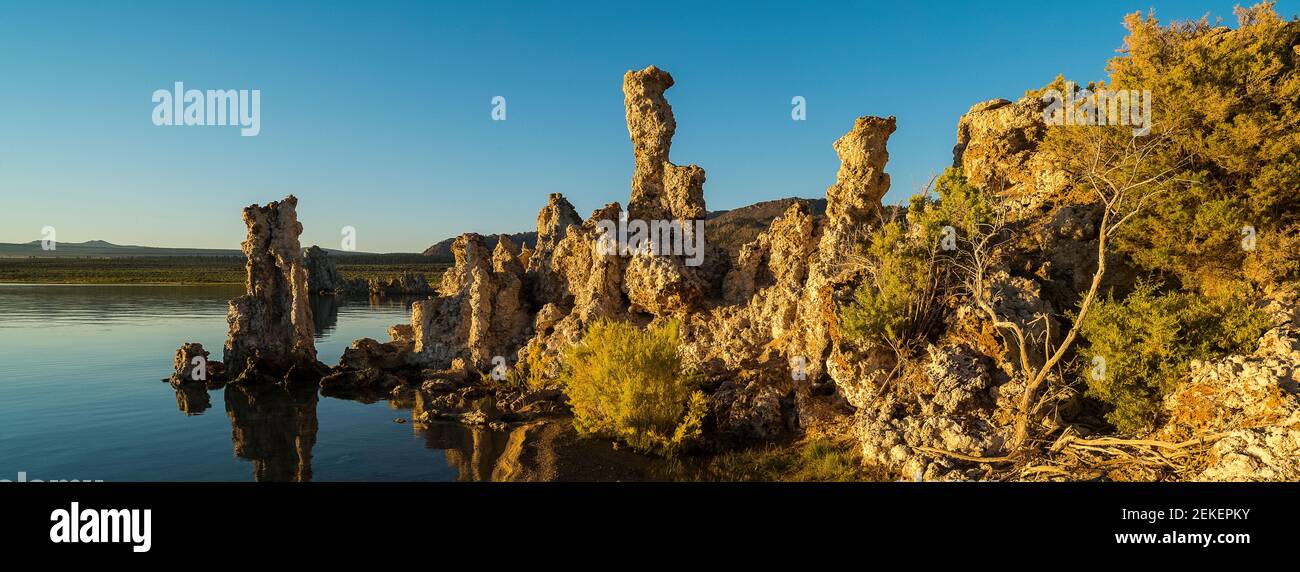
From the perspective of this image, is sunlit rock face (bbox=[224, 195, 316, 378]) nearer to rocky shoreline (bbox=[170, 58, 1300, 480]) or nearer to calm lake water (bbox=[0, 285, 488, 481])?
rocky shoreline (bbox=[170, 58, 1300, 480])

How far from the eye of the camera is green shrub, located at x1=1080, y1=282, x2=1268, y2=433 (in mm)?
14844

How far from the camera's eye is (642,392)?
1931 cm

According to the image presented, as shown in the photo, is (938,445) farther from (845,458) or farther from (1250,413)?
(1250,413)

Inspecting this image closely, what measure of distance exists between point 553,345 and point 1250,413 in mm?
22365

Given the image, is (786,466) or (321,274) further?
(321,274)

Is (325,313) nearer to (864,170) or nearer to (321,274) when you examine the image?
(321,274)

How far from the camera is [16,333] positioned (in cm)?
4466

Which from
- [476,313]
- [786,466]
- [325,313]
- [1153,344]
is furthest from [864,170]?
[325,313]

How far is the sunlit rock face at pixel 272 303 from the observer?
31.3 meters

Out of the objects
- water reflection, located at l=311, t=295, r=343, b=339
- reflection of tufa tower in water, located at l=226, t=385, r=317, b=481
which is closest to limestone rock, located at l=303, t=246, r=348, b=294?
water reflection, located at l=311, t=295, r=343, b=339

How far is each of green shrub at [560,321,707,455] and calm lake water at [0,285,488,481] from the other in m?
4.70

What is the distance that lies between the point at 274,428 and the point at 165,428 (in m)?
3.71
